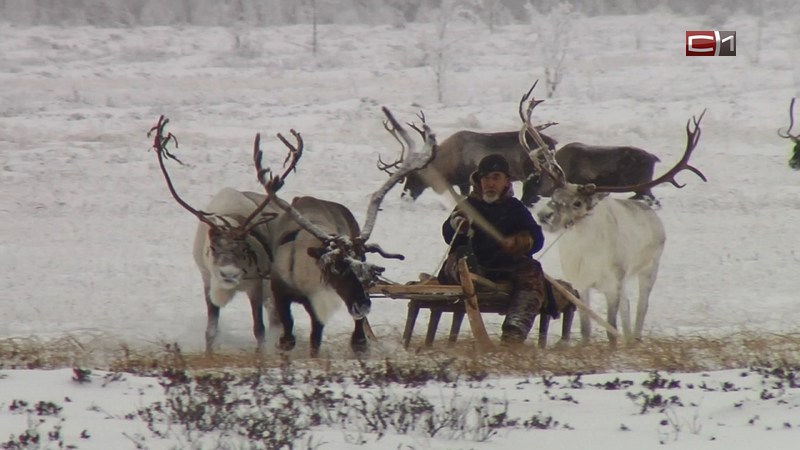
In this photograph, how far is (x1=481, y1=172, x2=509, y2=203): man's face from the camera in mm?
9570

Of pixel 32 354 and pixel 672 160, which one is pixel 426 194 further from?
pixel 32 354

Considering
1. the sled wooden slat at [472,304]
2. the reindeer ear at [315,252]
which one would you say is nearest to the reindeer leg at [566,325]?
the sled wooden slat at [472,304]

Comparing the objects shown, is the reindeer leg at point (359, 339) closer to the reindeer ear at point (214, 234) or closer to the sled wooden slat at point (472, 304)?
the sled wooden slat at point (472, 304)

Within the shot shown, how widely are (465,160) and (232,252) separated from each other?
1359 cm

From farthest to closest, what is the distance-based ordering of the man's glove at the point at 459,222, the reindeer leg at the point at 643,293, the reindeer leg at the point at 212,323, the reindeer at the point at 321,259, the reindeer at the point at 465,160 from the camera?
the reindeer at the point at 465,160 < the reindeer leg at the point at 643,293 < the reindeer leg at the point at 212,323 < the man's glove at the point at 459,222 < the reindeer at the point at 321,259

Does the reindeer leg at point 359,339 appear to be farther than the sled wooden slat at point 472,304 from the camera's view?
Yes

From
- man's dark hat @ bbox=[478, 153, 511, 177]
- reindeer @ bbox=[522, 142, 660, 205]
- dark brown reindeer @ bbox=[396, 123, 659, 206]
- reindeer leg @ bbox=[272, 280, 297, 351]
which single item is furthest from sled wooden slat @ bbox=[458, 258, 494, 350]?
reindeer @ bbox=[522, 142, 660, 205]

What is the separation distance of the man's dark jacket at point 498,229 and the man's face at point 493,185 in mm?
48

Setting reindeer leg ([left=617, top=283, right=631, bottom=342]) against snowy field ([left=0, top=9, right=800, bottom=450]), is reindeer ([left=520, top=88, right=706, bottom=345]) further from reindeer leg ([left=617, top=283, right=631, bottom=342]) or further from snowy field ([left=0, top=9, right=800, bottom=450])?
snowy field ([left=0, top=9, right=800, bottom=450])

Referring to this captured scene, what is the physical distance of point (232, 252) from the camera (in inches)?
404

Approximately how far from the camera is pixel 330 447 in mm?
5262

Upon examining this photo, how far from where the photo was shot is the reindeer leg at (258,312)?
10.4 m

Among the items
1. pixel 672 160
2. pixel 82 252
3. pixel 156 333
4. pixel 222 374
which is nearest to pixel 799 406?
pixel 222 374

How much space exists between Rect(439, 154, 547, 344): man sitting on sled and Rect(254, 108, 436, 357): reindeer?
0.53m
